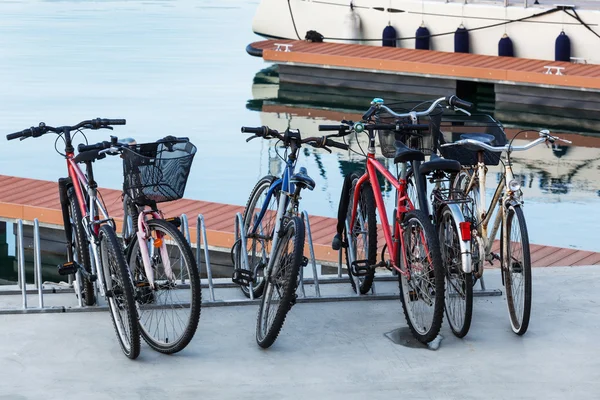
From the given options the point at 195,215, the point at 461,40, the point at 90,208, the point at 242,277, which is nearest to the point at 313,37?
the point at 461,40

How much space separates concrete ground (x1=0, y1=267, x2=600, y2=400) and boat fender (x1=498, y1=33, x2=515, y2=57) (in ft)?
52.2

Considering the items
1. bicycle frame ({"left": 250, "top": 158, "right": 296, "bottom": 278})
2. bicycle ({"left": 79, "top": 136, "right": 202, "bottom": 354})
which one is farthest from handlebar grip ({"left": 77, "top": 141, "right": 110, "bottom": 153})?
bicycle frame ({"left": 250, "top": 158, "right": 296, "bottom": 278})

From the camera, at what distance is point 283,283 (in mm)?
5078

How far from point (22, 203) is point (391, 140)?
5.29m

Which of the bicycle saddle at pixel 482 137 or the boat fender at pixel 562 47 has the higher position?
the bicycle saddle at pixel 482 137

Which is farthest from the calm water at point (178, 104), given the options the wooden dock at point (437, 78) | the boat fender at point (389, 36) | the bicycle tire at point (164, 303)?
the bicycle tire at point (164, 303)

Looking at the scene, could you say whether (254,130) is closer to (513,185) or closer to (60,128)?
(60,128)

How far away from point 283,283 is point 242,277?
2.68 feet

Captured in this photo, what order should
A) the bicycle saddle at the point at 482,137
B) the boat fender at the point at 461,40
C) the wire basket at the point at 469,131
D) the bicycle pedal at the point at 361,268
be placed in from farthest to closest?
the boat fender at the point at 461,40, the bicycle pedal at the point at 361,268, the wire basket at the point at 469,131, the bicycle saddle at the point at 482,137

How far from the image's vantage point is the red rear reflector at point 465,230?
5043 mm

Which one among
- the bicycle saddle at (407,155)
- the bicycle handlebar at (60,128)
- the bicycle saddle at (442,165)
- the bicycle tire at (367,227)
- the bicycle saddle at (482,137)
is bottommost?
the bicycle tire at (367,227)

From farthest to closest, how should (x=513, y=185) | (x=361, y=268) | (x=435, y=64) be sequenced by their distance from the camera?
(x=435, y=64) → (x=361, y=268) → (x=513, y=185)

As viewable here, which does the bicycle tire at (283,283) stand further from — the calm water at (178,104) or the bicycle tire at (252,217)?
the calm water at (178,104)

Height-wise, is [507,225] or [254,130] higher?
[254,130]
